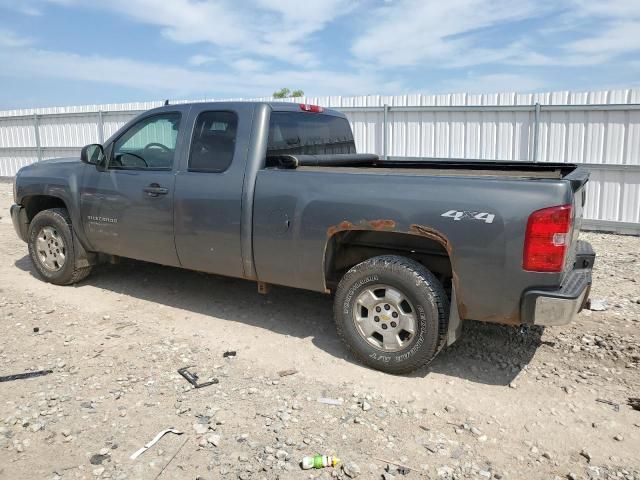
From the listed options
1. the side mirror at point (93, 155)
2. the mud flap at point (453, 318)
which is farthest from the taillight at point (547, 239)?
the side mirror at point (93, 155)

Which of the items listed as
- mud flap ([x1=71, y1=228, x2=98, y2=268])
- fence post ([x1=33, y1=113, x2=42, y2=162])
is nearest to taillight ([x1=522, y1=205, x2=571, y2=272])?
mud flap ([x1=71, y1=228, x2=98, y2=268])

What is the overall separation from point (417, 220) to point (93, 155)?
352cm

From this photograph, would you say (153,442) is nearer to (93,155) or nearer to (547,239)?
(547,239)

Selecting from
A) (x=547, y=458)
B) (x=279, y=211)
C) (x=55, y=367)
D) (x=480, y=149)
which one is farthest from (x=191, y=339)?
(x=480, y=149)

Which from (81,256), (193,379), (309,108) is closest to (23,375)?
(193,379)

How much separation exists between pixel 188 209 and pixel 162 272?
85.5 inches

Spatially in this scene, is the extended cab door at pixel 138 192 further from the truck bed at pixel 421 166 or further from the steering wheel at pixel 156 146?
the truck bed at pixel 421 166

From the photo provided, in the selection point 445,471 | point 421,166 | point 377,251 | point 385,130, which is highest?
point 385,130

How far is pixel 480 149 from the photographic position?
11297 millimetres

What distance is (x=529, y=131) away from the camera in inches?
424

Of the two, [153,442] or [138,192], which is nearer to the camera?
[153,442]

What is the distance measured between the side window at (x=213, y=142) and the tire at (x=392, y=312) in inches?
60.9

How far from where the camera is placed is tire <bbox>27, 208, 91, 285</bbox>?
20.1ft

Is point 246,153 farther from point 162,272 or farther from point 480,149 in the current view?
point 480,149
